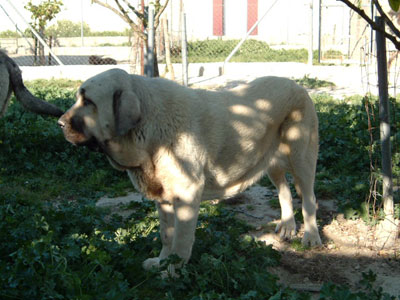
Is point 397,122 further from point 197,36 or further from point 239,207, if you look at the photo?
point 197,36

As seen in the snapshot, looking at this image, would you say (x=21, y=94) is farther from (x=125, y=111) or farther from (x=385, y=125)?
(x=385, y=125)

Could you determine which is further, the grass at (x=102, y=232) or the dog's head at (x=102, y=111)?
the dog's head at (x=102, y=111)

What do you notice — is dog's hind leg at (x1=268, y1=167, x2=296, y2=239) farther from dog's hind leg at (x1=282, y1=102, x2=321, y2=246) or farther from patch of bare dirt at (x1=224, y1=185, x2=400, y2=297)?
dog's hind leg at (x1=282, y1=102, x2=321, y2=246)

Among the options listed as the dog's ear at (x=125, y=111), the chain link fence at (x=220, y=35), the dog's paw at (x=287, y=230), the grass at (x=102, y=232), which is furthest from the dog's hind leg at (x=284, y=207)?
the chain link fence at (x=220, y=35)

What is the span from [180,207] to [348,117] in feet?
17.9

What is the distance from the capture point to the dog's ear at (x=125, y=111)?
3.94m

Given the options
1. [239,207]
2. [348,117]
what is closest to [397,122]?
[348,117]

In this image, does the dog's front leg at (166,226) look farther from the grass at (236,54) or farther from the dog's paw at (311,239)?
the grass at (236,54)

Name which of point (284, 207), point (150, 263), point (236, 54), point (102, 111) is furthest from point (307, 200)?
point (236, 54)

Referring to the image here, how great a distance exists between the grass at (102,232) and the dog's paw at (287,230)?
37 cm

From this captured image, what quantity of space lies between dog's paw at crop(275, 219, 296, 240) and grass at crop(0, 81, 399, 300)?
14.5 inches

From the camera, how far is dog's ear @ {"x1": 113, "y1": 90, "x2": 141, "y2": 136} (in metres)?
3.94

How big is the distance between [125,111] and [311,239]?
2.38m

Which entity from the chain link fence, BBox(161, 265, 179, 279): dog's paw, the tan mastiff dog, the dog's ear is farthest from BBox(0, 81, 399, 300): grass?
the chain link fence
